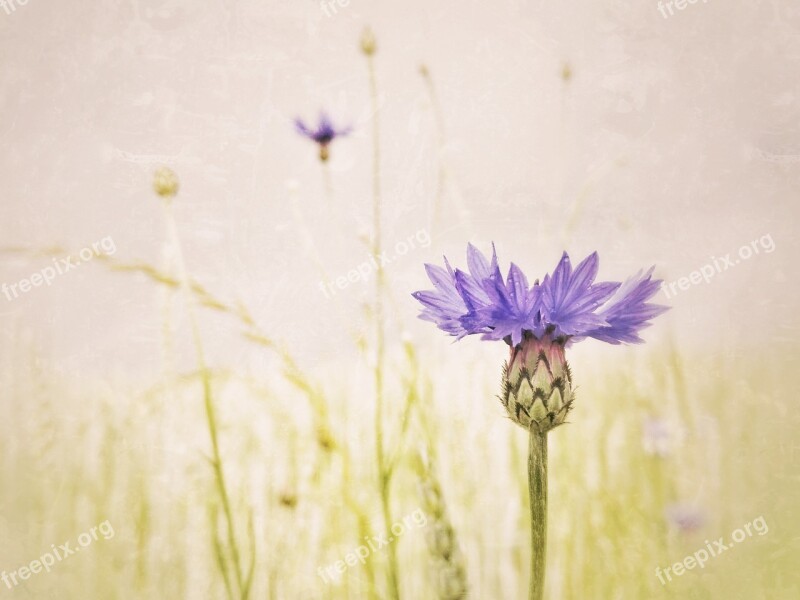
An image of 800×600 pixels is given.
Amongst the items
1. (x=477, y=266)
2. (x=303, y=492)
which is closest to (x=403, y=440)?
(x=303, y=492)

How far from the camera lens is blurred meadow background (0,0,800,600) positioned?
145 centimetres

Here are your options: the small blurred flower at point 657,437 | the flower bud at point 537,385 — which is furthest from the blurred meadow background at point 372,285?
the flower bud at point 537,385

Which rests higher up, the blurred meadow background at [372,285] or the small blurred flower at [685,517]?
the blurred meadow background at [372,285]

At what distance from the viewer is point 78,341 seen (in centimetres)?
153

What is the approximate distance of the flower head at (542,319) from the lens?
0.94 m
